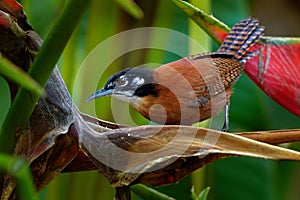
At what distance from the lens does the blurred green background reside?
81 centimetres

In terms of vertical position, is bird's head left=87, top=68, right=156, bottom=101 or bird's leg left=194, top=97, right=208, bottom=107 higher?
bird's head left=87, top=68, right=156, bottom=101

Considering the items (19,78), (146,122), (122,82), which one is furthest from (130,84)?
(19,78)

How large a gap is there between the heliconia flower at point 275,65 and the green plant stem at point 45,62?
0.53ft

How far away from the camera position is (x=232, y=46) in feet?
2.77

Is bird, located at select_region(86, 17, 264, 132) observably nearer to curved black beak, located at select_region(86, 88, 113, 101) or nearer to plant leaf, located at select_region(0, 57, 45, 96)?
curved black beak, located at select_region(86, 88, 113, 101)

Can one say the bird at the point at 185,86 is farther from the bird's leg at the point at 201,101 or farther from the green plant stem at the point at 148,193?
the green plant stem at the point at 148,193

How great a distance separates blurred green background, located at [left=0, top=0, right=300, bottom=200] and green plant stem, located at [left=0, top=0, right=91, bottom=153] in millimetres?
260

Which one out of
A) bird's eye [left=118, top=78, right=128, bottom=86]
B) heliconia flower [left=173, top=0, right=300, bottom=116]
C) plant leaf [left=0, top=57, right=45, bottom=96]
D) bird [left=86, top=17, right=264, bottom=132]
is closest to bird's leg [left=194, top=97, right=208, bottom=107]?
bird [left=86, top=17, right=264, bottom=132]

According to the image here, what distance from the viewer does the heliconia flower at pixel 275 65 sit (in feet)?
1.44

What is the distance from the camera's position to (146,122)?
32.6 inches

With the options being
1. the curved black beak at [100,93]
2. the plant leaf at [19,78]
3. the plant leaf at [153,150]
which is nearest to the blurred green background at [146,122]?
the curved black beak at [100,93]

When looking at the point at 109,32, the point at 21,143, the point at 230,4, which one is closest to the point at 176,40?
the point at 230,4

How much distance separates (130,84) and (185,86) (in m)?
0.13

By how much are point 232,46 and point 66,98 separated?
0.51 metres
